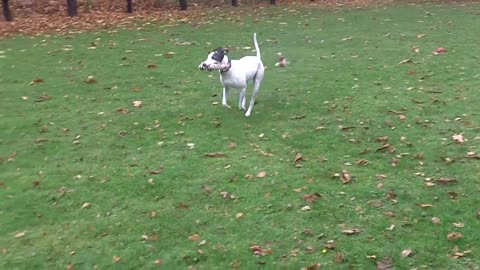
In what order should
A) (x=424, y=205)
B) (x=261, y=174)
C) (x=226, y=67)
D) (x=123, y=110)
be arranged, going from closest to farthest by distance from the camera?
(x=424, y=205), (x=261, y=174), (x=226, y=67), (x=123, y=110)

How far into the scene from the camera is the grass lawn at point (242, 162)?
4426mm

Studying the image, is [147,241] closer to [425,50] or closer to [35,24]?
[425,50]

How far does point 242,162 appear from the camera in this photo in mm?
5957

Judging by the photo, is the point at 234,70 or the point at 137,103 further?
the point at 137,103

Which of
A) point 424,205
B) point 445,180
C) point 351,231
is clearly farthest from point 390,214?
point 445,180

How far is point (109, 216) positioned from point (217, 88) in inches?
157

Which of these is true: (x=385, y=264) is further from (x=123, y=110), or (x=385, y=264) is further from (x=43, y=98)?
(x=43, y=98)

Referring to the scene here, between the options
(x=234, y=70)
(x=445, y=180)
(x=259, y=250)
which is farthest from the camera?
(x=234, y=70)

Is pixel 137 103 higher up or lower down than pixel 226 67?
lower down

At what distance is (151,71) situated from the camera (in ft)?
32.1

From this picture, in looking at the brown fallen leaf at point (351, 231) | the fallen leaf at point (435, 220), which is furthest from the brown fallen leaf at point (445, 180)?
the brown fallen leaf at point (351, 231)

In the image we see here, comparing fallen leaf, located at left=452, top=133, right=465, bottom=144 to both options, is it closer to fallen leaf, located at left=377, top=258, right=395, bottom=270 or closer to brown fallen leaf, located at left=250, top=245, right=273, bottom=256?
fallen leaf, located at left=377, top=258, right=395, bottom=270

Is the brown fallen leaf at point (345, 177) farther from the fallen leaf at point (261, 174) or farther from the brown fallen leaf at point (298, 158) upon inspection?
the fallen leaf at point (261, 174)

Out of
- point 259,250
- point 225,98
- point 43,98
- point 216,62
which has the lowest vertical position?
point 43,98
